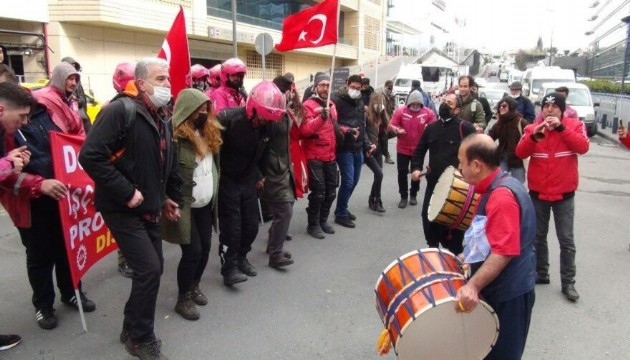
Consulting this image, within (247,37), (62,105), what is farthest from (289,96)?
(247,37)

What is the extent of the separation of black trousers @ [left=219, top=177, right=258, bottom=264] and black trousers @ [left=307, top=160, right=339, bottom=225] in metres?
1.49

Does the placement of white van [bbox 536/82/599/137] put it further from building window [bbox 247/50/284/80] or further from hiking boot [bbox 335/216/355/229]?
building window [bbox 247/50/284/80]

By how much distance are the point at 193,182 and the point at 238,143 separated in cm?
63

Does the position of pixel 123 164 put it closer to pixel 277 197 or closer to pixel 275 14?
pixel 277 197

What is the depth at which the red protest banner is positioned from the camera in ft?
11.7

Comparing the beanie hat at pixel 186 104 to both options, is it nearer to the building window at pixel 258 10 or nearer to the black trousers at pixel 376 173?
the black trousers at pixel 376 173

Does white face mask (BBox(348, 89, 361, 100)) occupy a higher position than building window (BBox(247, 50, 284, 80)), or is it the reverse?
building window (BBox(247, 50, 284, 80))

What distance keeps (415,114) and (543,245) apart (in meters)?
3.43

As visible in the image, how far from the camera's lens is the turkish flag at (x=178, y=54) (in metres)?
4.56

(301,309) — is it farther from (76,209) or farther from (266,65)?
(266,65)

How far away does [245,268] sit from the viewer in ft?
16.3

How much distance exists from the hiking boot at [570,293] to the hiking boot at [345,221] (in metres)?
2.80

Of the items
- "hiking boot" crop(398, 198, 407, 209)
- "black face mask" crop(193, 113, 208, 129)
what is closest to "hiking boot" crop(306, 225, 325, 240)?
"hiking boot" crop(398, 198, 407, 209)

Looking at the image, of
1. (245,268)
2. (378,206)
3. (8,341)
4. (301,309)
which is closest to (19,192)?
(8,341)
